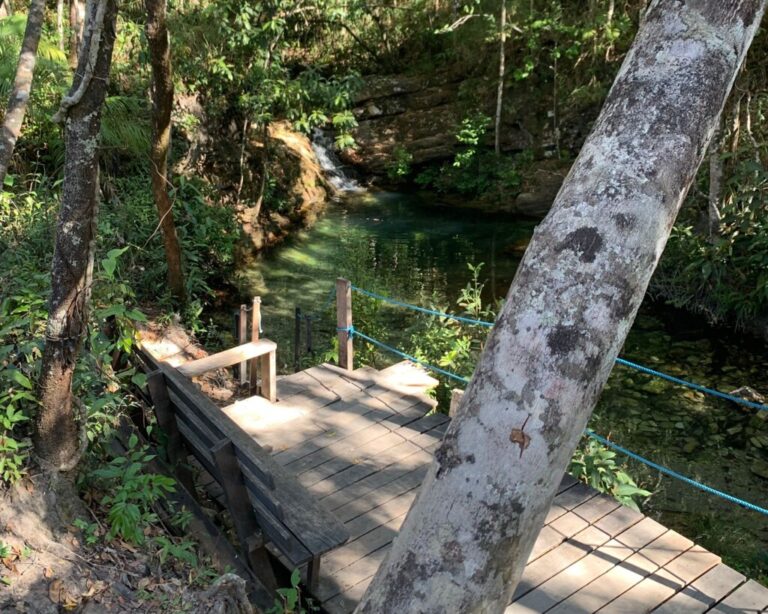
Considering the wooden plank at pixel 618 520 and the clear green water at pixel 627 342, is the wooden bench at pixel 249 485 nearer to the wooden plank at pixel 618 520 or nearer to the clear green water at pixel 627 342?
the wooden plank at pixel 618 520

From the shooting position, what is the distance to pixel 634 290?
170cm

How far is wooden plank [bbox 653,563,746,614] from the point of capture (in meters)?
4.43

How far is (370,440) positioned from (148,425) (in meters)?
1.85

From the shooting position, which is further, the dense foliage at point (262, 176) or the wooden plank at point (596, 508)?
the wooden plank at point (596, 508)

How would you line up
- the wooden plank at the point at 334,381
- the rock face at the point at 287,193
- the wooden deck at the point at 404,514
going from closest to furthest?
the wooden deck at the point at 404,514
the wooden plank at the point at 334,381
the rock face at the point at 287,193

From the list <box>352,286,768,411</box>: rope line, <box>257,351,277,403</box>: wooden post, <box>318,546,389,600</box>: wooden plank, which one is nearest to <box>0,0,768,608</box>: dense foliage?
<box>318,546,389,600</box>: wooden plank

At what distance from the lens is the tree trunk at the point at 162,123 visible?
6.86 m

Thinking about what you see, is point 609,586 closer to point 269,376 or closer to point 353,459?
point 353,459

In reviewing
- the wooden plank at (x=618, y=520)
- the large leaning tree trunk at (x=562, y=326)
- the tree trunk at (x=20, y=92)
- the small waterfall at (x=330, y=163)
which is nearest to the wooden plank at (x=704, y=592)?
the wooden plank at (x=618, y=520)

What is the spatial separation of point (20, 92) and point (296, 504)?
3943mm

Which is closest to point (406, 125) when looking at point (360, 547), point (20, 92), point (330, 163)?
point (330, 163)

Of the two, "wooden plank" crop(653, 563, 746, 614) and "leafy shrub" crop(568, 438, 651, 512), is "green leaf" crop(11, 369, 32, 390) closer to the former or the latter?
→ "leafy shrub" crop(568, 438, 651, 512)

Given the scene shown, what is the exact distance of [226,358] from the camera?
6402 mm

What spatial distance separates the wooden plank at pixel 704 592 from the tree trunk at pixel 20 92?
558cm
